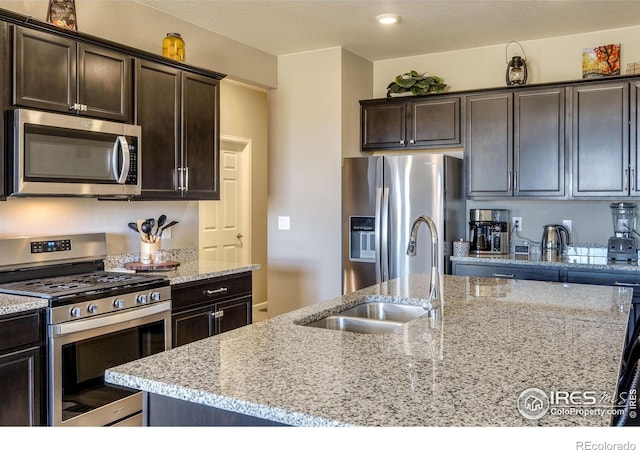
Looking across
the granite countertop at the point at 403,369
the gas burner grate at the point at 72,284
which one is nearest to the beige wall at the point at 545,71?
the granite countertop at the point at 403,369

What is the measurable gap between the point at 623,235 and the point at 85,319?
3670mm

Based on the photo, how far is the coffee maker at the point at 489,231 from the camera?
4406 millimetres

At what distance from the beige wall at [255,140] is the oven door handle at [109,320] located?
3.25m

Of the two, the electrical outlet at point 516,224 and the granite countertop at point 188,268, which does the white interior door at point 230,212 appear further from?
the electrical outlet at point 516,224

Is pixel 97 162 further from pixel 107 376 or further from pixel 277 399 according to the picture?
pixel 277 399

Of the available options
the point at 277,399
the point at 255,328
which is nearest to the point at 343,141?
the point at 255,328

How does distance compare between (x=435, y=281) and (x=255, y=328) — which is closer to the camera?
(x=255, y=328)

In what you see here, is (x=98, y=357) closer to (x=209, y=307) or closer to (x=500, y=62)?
(x=209, y=307)

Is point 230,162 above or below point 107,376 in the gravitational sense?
above

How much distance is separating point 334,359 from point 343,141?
3345 millimetres
